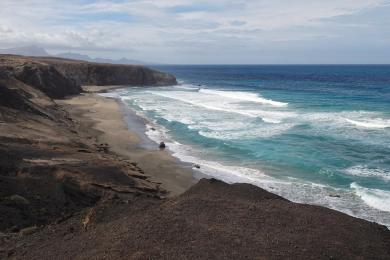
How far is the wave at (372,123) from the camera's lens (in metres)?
41.2

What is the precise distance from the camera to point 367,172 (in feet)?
88.7

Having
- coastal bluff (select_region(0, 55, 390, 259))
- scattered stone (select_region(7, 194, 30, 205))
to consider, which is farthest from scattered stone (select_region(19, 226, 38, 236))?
scattered stone (select_region(7, 194, 30, 205))

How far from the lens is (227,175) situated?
2658 cm

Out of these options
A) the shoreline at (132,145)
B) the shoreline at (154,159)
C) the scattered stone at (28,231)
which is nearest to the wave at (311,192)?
the shoreline at (154,159)

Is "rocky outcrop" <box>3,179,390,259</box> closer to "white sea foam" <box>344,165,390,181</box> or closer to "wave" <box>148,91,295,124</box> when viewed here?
"white sea foam" <box>344,165,390,181</box>

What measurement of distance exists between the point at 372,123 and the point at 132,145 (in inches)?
881

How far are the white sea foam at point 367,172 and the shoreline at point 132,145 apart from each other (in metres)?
9.35

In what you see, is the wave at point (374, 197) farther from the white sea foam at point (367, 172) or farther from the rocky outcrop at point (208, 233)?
the rocky outcrop at point (208, 233)

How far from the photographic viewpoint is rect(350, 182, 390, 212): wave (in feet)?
71.3

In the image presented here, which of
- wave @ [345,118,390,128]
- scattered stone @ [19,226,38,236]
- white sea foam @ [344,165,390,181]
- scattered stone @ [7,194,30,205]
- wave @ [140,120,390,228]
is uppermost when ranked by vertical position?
scattered stone @ [7,194,30,205]

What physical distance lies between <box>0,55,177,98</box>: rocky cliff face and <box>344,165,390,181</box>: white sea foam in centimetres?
4505

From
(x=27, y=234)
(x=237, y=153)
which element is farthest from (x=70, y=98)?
(x=27, y=234)

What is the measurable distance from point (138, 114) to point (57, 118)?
16303 millimetres

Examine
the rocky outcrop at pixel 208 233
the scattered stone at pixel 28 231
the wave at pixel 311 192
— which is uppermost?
the rocky outcrop at pixel 208 233
